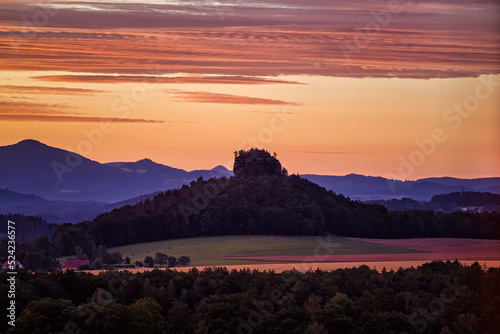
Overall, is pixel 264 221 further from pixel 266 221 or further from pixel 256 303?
pixel 256 303

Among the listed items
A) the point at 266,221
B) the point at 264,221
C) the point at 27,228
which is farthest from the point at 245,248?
the point at 27,228

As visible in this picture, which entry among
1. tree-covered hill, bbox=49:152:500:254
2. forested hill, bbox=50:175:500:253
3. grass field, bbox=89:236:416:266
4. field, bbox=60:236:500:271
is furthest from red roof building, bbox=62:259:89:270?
forested hill, bbox=50:175:500:253

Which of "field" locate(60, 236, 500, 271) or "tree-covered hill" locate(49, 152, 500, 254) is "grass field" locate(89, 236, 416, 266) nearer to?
"field" locate(60, 236, 500, 271)

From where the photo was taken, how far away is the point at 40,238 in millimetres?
133250

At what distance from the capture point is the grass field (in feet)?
409

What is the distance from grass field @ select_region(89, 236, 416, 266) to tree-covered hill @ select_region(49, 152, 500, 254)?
14.6 feet

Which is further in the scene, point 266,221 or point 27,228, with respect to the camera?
point 27,228

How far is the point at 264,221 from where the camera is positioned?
15000cm

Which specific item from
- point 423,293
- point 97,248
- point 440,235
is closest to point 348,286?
point 423,293

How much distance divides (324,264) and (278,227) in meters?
38.7

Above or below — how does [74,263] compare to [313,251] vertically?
below

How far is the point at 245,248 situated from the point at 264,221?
1921 centimetres

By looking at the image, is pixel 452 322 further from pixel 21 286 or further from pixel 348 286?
pixel 21 286

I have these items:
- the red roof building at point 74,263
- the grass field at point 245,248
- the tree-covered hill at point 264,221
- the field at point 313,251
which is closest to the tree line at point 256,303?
the field at point 313,251
